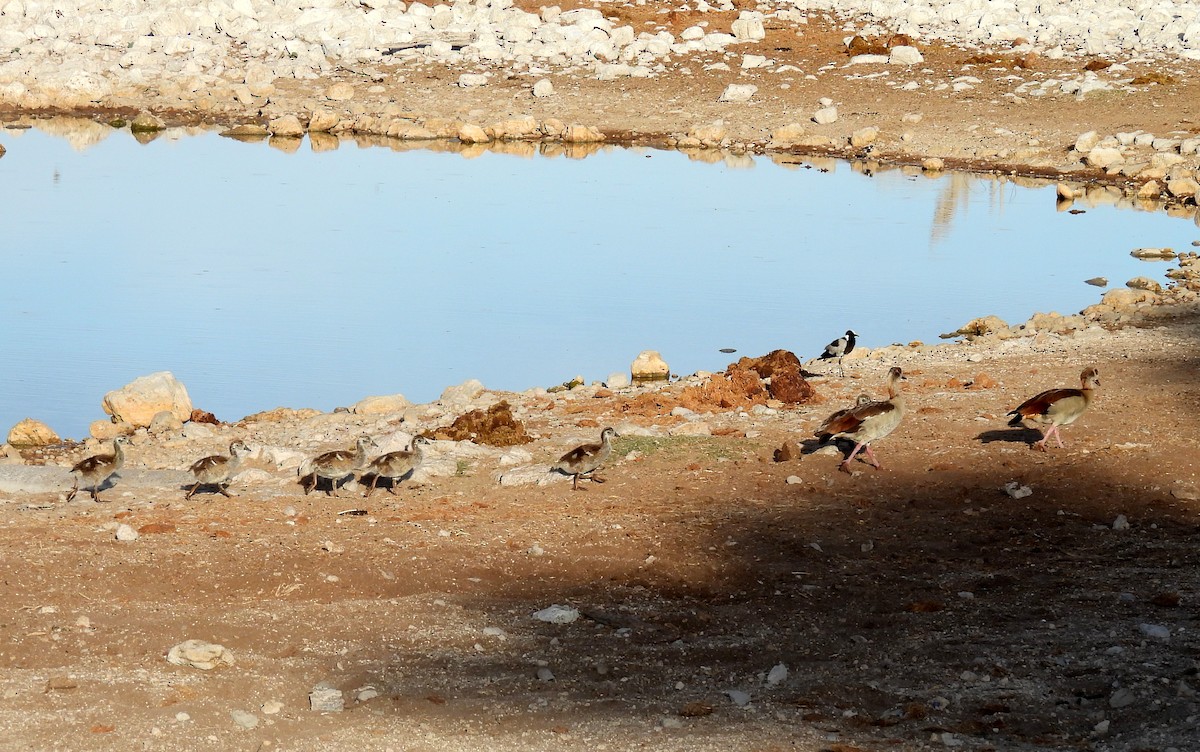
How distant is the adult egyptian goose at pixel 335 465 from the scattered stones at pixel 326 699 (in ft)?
14.3

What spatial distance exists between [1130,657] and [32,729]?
6.32 m

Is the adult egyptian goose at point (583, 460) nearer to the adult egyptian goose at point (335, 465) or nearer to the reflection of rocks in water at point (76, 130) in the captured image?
the adult egyptian goose at point (335, 465)

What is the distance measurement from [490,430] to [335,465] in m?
2.58

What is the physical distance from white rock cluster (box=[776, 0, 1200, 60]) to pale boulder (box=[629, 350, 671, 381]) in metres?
31.0

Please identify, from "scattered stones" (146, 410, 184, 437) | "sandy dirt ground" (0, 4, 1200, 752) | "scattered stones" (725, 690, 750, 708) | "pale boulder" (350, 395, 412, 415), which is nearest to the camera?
"sandy dirt ground" (0, 4, 1200, 752)

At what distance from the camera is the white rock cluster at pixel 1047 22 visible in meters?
46.7

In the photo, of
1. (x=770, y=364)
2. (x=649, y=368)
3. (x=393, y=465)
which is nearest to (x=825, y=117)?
(x=649, y=368)

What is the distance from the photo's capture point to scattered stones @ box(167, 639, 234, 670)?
8438 millimetres

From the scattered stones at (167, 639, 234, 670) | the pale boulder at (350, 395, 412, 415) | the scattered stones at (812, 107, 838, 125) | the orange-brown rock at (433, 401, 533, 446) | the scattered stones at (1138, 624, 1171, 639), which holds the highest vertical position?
the scattered stones at (167, 639, 234, 670)

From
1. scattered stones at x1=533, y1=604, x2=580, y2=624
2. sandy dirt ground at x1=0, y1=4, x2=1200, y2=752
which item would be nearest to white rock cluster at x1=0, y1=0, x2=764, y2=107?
sandy dirt ground at x1=0, y1=4, x2=1200, y2=752

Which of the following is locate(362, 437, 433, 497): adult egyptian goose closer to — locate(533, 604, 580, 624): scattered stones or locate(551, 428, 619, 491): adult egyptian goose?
locate(551, 428, 619, 491): adult egyptian goose

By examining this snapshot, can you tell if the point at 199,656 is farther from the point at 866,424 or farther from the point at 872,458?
the point at 872,458

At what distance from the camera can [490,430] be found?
48.5 ft

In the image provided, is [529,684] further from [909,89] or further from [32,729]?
[909,89]
